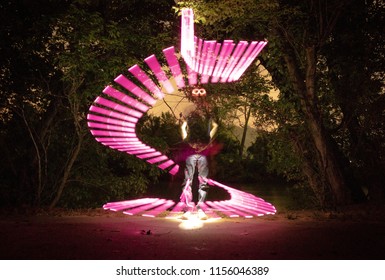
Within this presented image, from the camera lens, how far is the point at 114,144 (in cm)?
1298

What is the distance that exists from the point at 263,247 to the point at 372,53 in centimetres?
957

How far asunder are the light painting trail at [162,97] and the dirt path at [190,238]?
142cm

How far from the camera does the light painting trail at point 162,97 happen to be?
11242 mm

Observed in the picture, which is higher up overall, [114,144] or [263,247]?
[114,144]

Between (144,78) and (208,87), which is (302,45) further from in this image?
(144,78)

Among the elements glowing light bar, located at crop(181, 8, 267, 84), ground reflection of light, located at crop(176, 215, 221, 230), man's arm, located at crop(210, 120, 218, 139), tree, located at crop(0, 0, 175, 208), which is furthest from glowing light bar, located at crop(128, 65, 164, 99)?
ground reflection of light, located at crop(176, 215, 221, 230)

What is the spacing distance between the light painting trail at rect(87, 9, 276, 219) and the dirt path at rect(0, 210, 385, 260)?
1419 mm

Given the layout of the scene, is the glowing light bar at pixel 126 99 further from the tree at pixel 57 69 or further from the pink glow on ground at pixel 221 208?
the pink glow on ground at pixel 221 208

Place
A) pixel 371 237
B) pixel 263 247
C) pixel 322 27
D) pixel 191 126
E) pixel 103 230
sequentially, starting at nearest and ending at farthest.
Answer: pixel 263 247 → pixel 371 237 → pixel 103 230 → pixel 191 126 → pixel 322 27

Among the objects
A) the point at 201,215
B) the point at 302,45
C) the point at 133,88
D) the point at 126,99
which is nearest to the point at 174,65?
the point at 133,88

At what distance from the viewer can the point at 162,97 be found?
40.4 ft

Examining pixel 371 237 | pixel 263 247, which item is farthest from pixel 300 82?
pixel 263 247

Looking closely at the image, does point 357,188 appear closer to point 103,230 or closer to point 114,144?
point 114,144

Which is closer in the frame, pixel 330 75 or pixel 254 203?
pixel 254 203
